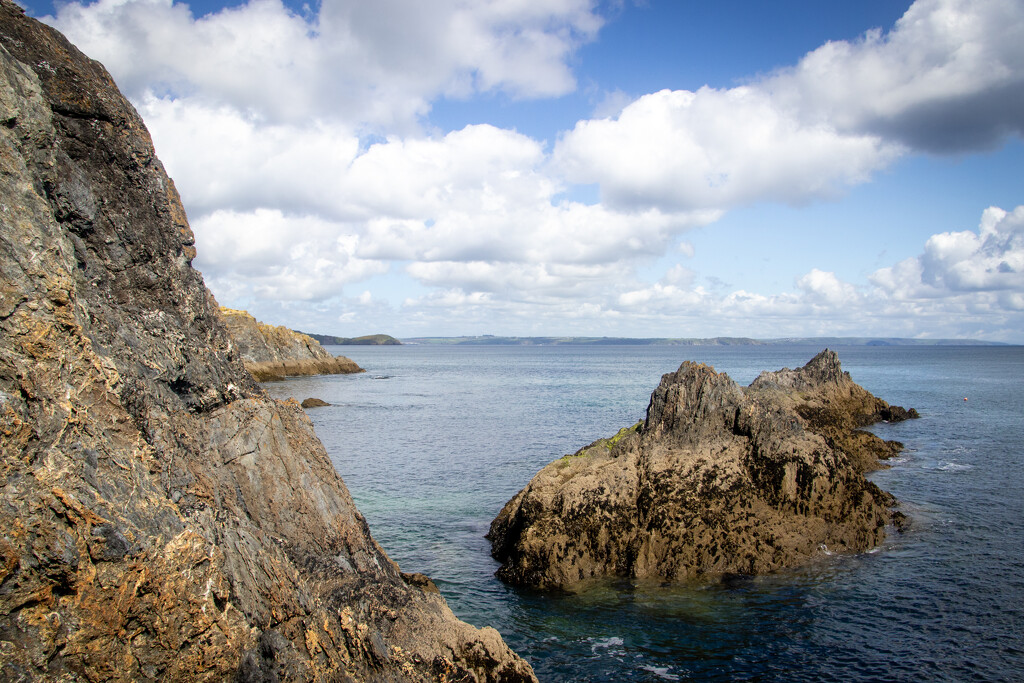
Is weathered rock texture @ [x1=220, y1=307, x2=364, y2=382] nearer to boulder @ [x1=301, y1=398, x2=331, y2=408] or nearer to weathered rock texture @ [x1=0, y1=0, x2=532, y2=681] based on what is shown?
boulder @ [x1=301, y1=398, x2=331, y2=408]

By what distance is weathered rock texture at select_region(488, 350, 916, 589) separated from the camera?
21562mm

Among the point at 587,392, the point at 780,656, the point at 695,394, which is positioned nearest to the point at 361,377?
the point at 587,392

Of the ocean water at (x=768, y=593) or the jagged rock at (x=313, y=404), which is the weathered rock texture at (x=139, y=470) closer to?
the ocean water at (x=768, y=593)

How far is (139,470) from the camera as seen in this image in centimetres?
906

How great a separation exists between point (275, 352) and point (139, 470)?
114m

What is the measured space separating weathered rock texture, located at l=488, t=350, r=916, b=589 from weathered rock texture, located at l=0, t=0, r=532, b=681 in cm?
882

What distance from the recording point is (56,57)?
11016mm

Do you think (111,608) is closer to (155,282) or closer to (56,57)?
(155,282)

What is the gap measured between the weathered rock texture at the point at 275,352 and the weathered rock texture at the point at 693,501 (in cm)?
8799

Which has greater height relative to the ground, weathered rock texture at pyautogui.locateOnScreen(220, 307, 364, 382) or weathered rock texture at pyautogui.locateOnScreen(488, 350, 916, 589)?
weathered rock texture at pyautogui.locateOnScreen(220, 307, 364, 382)

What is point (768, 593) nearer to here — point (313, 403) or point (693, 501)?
point (693, 501)

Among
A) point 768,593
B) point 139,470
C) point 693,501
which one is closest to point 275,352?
point 693,501

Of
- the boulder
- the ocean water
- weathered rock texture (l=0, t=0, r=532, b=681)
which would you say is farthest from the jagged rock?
weathered rock texture (l=0, t=0, r=532, b=681)

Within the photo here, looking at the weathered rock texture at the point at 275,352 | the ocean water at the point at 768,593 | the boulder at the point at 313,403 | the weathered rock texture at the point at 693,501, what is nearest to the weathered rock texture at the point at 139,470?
the ocean water at the point at 768,593
